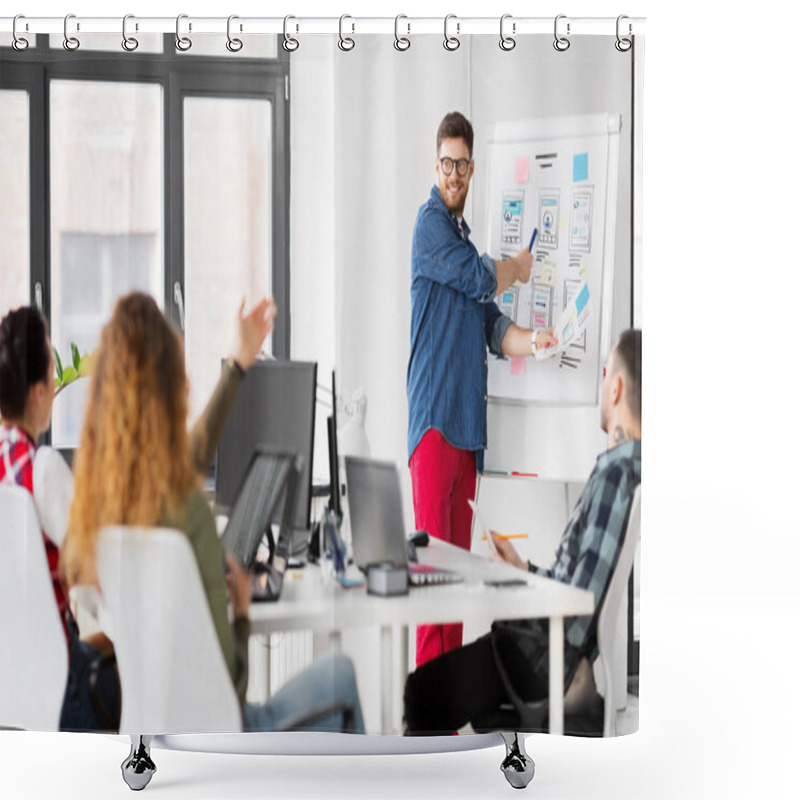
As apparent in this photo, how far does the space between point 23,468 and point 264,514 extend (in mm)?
497

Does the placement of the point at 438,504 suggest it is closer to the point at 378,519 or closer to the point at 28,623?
the point at 378,519

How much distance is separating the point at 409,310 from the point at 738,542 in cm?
229

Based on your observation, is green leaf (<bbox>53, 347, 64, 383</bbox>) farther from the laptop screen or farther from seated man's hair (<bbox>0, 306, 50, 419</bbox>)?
the laptop screen

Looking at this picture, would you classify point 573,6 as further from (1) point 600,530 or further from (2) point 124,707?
(2) point 124,707

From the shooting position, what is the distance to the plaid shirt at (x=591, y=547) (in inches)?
90.8

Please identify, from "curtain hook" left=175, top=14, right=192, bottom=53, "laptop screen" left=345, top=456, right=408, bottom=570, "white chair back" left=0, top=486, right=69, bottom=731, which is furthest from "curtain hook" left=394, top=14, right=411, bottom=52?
"white chair back" left=0, top=486, right=69, bottom=731

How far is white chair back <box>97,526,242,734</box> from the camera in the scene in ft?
7.36

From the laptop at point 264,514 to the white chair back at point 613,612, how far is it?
0.65 m

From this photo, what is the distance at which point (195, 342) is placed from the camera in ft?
7.48

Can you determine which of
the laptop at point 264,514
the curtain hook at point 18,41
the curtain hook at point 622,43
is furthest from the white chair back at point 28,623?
the curtain hook at point 622,43

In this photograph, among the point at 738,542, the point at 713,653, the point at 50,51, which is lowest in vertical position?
the point at 713,653

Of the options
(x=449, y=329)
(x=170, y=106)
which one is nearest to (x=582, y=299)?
(x=449, y=329)

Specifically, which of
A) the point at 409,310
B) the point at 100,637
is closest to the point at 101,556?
the point at 100,637

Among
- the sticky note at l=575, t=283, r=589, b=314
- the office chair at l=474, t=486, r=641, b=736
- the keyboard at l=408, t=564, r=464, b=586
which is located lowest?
the office chair at l=474, t=486, r=641, b=736
